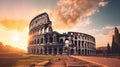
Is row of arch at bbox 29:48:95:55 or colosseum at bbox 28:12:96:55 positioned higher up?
colosseum at bbox 28:12:96:55

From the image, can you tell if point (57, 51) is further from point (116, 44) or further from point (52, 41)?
point (116, 44)

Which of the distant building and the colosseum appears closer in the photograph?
the distant building

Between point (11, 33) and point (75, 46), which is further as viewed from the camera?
point (75, 46)

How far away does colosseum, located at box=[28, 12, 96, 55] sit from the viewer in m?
50.4

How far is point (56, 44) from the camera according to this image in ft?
163

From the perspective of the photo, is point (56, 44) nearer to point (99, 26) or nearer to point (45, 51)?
point (45, 51)

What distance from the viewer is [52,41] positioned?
169ft

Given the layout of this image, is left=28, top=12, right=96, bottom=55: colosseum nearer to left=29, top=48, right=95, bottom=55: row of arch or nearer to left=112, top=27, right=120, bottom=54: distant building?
left=29, top=48, right=95, bottom=55: row of arch

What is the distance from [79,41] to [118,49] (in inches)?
587

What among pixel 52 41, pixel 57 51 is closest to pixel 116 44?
pixel 57 51

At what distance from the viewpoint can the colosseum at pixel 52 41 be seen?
165ft

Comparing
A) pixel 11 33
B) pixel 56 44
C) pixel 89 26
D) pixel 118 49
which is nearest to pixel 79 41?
pixel 56 44

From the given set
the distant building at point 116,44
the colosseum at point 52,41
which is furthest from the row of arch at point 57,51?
the distant building at point 116,44

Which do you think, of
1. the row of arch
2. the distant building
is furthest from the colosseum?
the distant building
